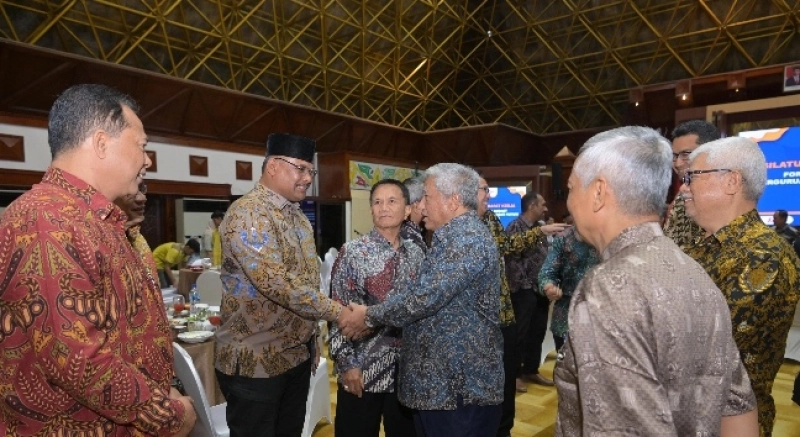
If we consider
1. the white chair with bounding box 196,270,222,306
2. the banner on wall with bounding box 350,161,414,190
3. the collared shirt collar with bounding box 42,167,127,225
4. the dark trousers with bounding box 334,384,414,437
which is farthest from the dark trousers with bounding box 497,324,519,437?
the banner on wall with bounding box 350,161,414,190

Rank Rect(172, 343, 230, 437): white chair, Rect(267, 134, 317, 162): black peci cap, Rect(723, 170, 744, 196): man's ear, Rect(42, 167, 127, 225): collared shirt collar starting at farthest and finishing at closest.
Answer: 1. Rect(267, 134, 317, 162): black peci cap
2. Rect(172, 343, 230, 437): white chair
3. Rect(723, 170, 744, 196): man's ear
4. Rect(42, 167, 127, 225): collared shirt collar

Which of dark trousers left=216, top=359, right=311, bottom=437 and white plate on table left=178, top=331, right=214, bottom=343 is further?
white plate on table left=178, top=331, right=214, bottom=343

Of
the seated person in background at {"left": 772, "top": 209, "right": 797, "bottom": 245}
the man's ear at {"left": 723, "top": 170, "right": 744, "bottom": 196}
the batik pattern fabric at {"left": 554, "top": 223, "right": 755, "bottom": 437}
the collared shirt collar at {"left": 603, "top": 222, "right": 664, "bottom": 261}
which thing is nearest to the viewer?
the batik pattern fabric at {"left": 554, "top": 223, "right": 755, "bottom": 437}

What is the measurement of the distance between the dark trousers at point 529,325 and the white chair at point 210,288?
8.11 feet

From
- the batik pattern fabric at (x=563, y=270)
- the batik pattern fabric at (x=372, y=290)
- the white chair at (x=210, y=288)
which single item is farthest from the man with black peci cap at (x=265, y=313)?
the white chair at (x=210, y=288)

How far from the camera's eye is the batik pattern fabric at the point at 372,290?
2.23m

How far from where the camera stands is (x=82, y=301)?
1.02 meters

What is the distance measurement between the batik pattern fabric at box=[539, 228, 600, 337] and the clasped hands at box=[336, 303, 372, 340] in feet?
5.40

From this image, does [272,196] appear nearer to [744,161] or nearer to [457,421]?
[457,421]

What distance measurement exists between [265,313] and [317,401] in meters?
1.47

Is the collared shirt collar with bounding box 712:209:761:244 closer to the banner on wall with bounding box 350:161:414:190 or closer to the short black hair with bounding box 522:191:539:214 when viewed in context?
the short black hair with bounding box 522:191:539:214

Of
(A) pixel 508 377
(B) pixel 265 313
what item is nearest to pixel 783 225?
(A) pixel 508 377

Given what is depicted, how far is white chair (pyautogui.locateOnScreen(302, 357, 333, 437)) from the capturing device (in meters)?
3.19

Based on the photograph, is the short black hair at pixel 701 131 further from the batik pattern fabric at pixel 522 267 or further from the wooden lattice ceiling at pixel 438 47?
the wooden lattice ceiling at pixel 438 47
